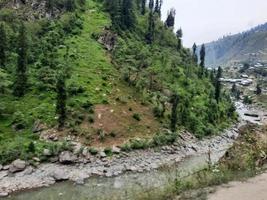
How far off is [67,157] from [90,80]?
27.3 metres

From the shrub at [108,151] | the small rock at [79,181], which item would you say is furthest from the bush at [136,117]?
the small rock at [79,181]

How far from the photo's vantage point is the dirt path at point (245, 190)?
1584 cm

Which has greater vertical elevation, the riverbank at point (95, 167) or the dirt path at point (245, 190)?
the dirt path at point (245, 190)

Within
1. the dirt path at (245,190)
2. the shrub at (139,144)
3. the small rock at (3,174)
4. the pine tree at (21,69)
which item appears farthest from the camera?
the pine tree at (21,69)

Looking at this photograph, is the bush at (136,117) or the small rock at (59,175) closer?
the small rock at (59,175)

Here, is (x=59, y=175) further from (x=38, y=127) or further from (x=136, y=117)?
(x=136, y=117)

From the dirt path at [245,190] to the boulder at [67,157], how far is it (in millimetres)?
45459

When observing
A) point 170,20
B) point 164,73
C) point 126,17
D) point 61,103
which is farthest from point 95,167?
point 170,20

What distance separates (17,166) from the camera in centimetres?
5666

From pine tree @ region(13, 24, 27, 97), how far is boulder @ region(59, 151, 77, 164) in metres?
19.9

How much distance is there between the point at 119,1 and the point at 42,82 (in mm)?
54573

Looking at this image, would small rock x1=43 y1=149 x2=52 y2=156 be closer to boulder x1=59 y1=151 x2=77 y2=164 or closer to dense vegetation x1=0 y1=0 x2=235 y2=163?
dense vegetation x1=0 y1=0 x2=235 y2=163

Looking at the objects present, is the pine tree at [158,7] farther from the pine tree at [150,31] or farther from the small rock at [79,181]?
the small rock at [79,181]

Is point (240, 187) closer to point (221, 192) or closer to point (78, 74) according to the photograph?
point (221, 192)
